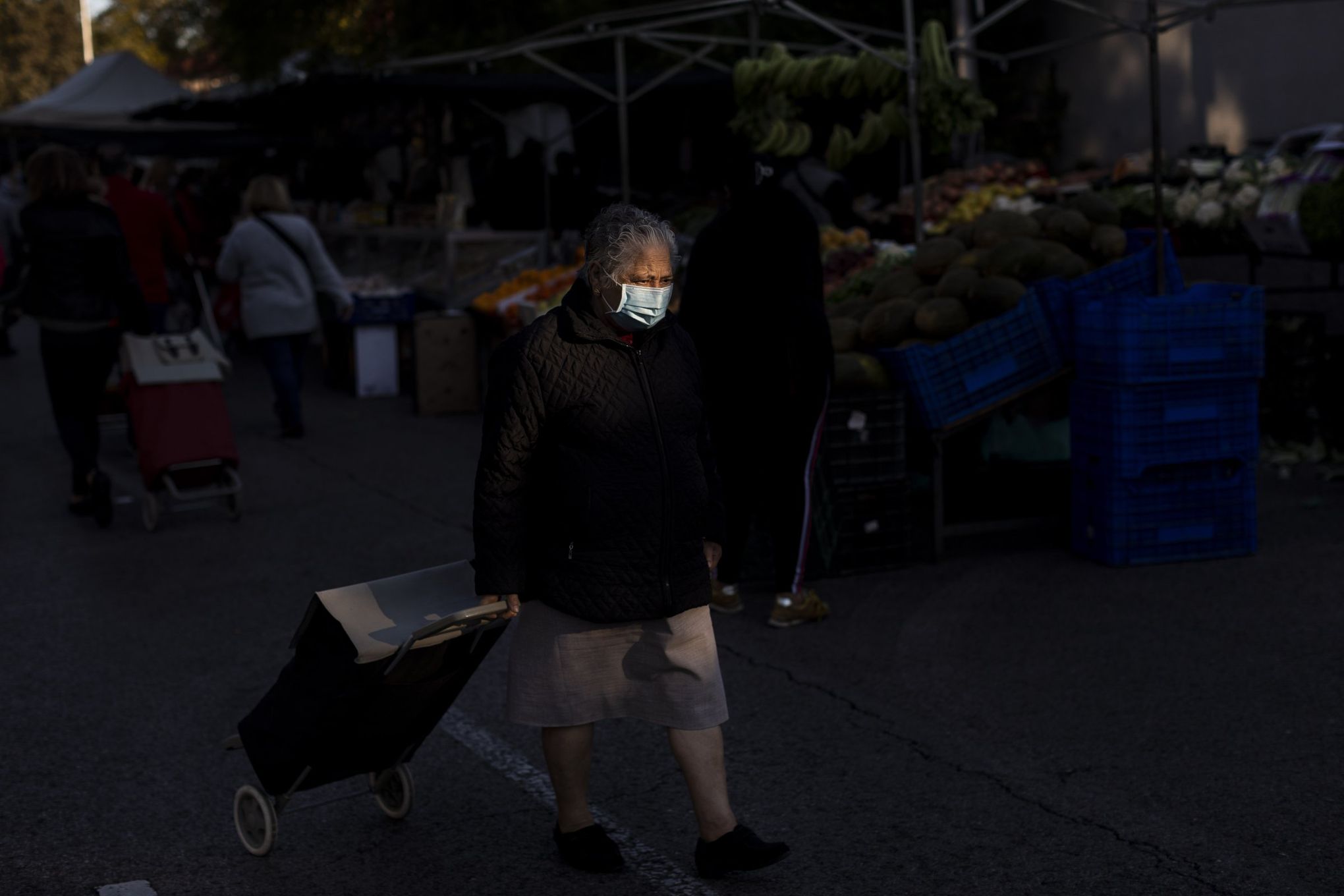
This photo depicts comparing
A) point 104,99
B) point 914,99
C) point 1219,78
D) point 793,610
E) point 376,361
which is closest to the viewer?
point 793,610

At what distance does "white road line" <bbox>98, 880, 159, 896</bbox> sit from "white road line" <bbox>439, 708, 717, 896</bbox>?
45.6 inches

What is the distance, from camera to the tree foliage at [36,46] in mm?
71500

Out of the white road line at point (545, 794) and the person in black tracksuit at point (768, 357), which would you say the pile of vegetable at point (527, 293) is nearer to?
the person in black tracksuit at point (768, 357)

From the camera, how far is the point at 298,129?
22.0 metres

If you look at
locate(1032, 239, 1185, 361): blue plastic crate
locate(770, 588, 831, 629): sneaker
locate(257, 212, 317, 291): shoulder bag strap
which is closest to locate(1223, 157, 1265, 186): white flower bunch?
locate(1032, 239, 1185, 361): blue plastic crate

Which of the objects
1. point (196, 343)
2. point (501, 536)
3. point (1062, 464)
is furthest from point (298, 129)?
point (501, 536)

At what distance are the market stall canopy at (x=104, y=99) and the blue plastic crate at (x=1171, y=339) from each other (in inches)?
685

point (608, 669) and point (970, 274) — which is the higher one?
point (970, 274)

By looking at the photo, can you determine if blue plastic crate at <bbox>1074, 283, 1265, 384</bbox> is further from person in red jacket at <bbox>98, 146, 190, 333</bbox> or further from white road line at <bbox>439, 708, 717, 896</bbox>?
person in red jacket at <bbox>98, 146, 190, 333</bbox>

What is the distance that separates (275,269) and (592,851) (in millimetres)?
7909

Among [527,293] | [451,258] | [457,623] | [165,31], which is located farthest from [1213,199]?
[165,31]

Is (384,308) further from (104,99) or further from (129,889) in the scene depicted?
(104,99)

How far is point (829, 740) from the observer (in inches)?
207

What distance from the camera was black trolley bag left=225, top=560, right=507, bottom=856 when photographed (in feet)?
12.8
